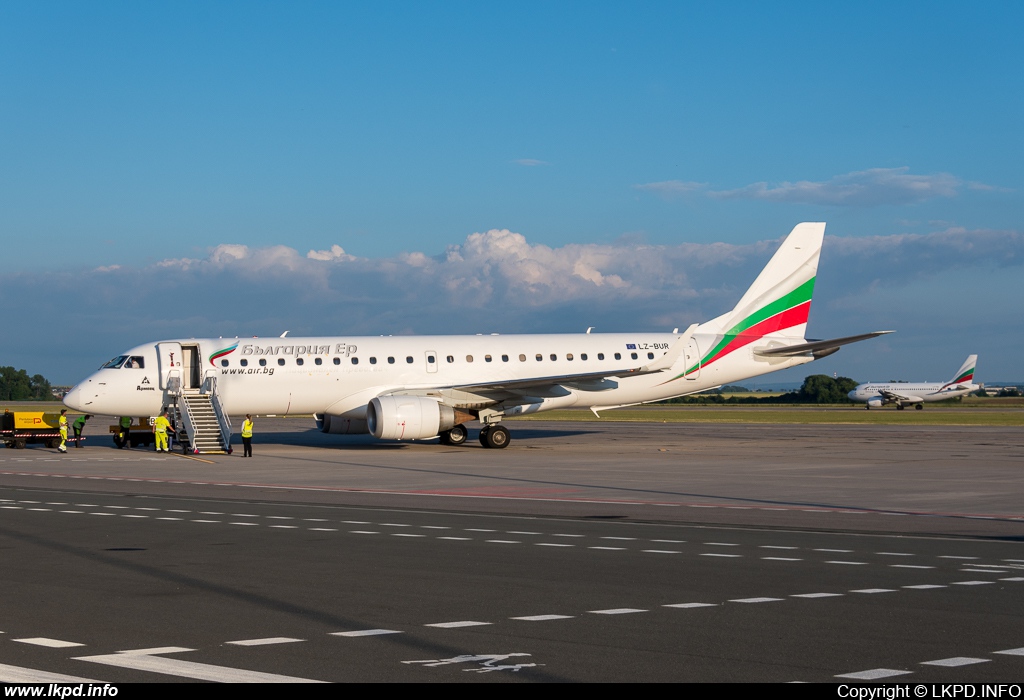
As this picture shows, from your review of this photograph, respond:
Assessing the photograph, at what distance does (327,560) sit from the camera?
14172 millimetres

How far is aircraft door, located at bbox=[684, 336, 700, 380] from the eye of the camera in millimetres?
43625

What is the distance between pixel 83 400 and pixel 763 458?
23.0 m

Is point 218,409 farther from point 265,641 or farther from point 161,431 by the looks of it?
point 265,641

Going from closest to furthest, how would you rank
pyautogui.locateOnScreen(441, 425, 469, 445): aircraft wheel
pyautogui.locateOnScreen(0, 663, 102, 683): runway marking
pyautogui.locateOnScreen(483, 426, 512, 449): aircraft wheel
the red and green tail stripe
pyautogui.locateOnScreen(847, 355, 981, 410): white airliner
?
pyautogui.locateOnScreen(0, 663, 102, 683): runway marking, the red and green tail stripe, pyautogui.locateOnScreen(483, 426, 512, 449): aircraft wheel, pyautogui.locateOnScreen(441, 425, 469, 445): aircraft wheel, pyautogui.locateOnScreen(847, 355, 981, 410): white airliner

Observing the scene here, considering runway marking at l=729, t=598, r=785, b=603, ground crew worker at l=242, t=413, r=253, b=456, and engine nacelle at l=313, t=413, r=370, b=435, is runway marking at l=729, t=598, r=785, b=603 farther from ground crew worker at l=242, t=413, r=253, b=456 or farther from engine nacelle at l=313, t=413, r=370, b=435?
engine nacelle at l=313, t=413, r=370, b=435

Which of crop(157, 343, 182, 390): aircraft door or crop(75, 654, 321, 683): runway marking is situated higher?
crop(157, 343, 182, 390): aircraft door

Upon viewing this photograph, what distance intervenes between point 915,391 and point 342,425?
8748cm

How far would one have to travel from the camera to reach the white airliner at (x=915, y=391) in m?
114

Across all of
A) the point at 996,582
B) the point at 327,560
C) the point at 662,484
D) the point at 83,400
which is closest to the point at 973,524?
the point at 996,582

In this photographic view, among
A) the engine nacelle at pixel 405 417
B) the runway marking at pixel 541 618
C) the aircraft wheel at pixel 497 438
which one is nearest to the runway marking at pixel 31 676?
the runway marking at pixel 541 618

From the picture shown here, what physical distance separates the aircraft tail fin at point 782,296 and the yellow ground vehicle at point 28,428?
25.6 metres

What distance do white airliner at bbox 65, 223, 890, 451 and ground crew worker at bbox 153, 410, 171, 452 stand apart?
673mm

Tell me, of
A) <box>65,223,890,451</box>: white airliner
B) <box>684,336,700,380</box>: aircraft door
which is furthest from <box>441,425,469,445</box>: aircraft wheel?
<box>684,336,700,380</box>: aircraft door

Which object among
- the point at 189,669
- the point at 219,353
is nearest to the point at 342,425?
the point at 219,353
